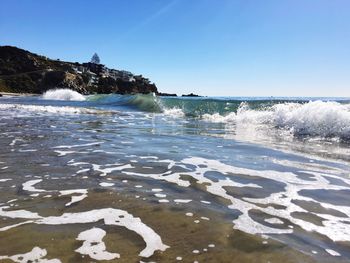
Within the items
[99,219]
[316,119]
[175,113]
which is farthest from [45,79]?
[99,219]

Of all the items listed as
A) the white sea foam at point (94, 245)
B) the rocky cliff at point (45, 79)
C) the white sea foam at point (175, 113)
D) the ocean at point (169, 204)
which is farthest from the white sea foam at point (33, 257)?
the rocky cliff at point (45, 79)

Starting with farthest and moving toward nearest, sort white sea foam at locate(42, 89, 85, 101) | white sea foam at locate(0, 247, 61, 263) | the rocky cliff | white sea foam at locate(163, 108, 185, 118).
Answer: the rocky cliff
white sea foam at locate(42, 89, 85, 101)
white sea foam at locate(163, 108, 185, 118)
white sea foam at locate(0, 247, 61, 263)

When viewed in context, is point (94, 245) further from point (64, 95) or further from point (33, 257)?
point (64, 95)

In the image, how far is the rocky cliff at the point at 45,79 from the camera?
3504 inches

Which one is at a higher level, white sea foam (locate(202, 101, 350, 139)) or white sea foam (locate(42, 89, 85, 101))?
white sea foam (locate(202, 101, 350, 139))

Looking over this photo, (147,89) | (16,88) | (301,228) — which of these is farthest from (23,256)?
(147,89)

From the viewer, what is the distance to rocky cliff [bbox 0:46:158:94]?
8900 centimetres

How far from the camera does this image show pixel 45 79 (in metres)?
89.9

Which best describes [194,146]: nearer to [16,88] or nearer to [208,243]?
[208,243]

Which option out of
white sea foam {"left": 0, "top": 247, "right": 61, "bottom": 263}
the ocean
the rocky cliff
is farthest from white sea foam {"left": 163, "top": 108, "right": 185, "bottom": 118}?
the rocky cliff

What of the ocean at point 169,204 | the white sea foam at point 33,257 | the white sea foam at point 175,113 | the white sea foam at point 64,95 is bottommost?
the white sea foam at point 64,95

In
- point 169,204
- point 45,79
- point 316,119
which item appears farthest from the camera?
point 45,79

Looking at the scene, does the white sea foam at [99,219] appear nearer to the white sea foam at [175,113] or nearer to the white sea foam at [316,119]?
the white sea foam at [316,119]

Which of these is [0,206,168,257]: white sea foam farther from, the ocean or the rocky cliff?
the rocky cliff
